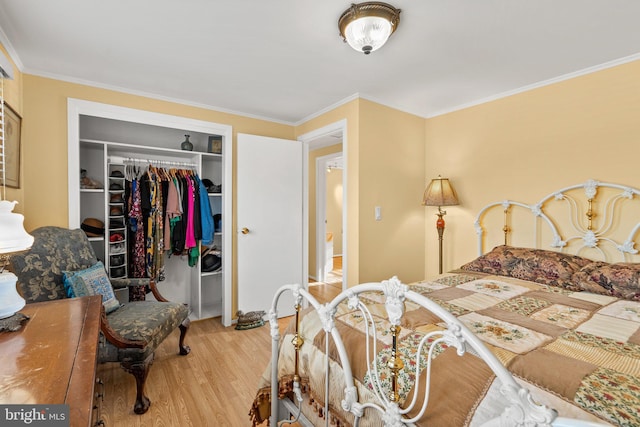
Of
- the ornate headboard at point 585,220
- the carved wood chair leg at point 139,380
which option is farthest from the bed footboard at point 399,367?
the ornate headboard at point 585,220

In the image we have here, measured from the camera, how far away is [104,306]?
2043 millimetres

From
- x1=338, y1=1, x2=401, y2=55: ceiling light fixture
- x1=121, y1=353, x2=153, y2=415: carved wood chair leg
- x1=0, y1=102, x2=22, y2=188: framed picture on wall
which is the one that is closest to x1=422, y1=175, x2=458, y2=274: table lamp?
x1=338, y1=1, x2=401, y2=55: ceiling light fixture

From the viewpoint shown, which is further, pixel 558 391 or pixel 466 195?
pixel 466 195

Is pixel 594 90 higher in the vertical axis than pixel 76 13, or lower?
lower

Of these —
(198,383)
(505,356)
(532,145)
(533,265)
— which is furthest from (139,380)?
(532,145)

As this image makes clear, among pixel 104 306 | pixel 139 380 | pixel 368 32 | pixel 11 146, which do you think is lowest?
pixel 139 380

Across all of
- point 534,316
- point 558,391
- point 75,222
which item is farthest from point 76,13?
point 534,316

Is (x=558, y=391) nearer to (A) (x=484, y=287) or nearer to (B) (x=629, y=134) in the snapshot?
(A) (x=484, y=287)

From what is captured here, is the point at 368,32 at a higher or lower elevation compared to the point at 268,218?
higher

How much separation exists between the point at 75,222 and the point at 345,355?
8.18ft

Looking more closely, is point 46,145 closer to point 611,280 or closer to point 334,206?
point 611,280

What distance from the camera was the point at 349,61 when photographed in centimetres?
214

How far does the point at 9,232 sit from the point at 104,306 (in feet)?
3.49

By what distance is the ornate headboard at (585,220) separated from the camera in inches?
83.4
